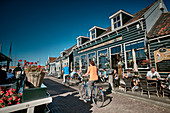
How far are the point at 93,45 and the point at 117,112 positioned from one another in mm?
9622

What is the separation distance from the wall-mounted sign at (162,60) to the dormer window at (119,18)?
4307 mm

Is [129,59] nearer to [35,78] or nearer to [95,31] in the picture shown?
[95,31]

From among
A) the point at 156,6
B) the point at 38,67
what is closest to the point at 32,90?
the point at 38,67

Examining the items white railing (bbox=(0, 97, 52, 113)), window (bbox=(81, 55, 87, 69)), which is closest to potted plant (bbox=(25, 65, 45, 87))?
white railing (bbox=(0, 97, 52, 113))

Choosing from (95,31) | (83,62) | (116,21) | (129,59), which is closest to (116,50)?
(129,59)

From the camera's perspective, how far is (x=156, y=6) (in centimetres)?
922


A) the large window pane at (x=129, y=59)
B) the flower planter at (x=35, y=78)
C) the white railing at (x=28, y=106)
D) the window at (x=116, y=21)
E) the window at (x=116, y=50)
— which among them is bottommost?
the white railing at (x=28, y=106)

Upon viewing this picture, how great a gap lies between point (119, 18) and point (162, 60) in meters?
5.62

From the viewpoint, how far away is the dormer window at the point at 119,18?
30.6ft

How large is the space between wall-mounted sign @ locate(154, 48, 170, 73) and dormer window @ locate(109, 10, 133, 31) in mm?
4307

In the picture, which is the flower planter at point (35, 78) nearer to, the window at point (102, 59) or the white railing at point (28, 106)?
the white railing at point (28, 106)

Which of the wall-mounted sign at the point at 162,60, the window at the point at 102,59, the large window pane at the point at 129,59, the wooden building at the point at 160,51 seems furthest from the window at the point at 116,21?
the wall-mounted sign at the point at 162,60

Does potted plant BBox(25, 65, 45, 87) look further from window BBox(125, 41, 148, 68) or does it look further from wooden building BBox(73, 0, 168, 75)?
window BBox(125, 41, 148, 68)

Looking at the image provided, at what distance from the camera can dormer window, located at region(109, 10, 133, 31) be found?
934cm
